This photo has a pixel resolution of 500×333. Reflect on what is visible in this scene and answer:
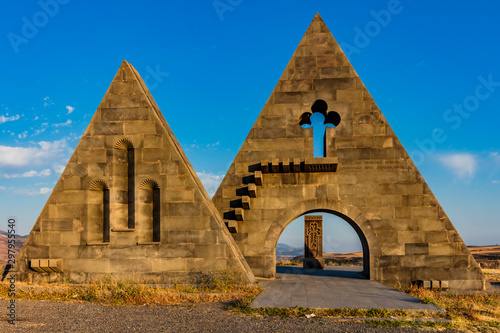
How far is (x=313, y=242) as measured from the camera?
2331 cm

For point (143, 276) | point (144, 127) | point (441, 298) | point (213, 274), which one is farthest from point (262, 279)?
point (144, 127)

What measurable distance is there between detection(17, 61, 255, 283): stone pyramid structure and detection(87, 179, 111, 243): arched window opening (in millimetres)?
34

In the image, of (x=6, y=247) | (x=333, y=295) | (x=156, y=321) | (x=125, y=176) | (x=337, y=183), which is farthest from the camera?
(x=6, y=247)

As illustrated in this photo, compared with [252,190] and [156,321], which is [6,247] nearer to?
[252,190]

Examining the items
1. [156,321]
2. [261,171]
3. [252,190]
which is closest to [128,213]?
[252,190]

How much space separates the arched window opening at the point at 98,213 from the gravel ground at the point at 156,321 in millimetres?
3646

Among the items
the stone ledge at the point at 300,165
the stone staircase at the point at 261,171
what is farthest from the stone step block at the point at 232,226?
the stone ledge at the point at 300,165

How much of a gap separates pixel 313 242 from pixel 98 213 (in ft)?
41.6

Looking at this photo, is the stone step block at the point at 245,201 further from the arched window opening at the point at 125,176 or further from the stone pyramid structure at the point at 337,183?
the arched window opening at the point at 125,176

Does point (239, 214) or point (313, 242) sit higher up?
point (239, 214)

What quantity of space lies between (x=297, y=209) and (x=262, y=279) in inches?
118

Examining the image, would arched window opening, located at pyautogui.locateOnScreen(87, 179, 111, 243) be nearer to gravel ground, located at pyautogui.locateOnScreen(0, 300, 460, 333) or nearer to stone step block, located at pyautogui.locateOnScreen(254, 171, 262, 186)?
gravel ground, located at pyautogui.locateOnScreen(0, 300, 460, 333)

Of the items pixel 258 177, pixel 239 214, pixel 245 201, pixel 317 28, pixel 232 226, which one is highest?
pixel 317 28

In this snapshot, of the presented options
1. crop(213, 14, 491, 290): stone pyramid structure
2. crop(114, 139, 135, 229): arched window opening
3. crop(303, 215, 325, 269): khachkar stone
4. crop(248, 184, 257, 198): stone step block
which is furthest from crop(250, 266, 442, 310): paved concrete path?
crop(303, 215, 325, 269): khachkar stone
